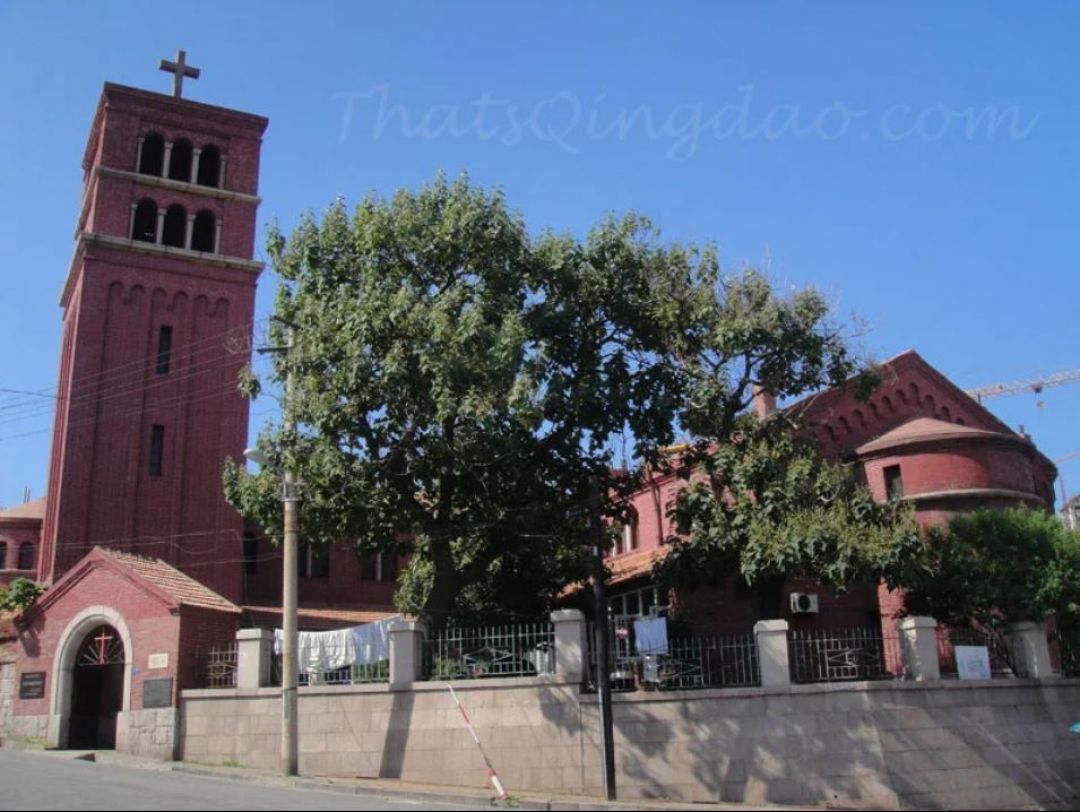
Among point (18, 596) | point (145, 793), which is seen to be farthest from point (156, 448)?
point (145, 793)

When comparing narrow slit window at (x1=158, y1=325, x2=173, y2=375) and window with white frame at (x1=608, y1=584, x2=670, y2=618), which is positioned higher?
narrow slit window at (x1=158, y1=325, x2=173, y2=375)

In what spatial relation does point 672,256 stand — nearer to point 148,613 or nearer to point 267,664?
point 267,664

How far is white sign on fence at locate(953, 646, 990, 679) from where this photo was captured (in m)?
20.0

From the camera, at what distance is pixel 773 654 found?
18.8m

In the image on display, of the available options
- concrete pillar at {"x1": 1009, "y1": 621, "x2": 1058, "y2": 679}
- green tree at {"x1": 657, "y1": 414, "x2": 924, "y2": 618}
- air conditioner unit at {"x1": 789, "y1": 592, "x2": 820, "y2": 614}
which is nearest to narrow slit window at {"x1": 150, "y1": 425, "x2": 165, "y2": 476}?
green tree at {"x1": 657, "y1": 414, "x2": 924, "y2": 618}

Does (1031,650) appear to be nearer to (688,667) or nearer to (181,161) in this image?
(688,667)

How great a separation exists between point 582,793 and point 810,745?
4276mm

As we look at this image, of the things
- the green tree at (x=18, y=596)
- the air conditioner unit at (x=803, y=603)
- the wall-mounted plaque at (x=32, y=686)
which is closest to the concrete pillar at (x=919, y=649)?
the air conditioner unit at (x=803, y=603)

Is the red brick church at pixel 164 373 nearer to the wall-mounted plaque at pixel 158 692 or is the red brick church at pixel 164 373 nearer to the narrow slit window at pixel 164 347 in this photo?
the narrow slit window at pixel 164 347

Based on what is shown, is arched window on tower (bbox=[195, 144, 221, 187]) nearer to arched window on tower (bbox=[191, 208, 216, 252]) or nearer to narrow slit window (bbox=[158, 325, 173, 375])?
arched window on tower (bbox=[191, 208, 216, 252])

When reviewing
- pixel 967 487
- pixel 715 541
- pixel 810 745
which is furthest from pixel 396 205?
pixel 967 487

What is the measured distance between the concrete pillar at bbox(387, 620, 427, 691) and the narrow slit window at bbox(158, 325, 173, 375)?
62.8 ft

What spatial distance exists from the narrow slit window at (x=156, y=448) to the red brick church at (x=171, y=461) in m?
0.10

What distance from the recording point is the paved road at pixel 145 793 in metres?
13.5
